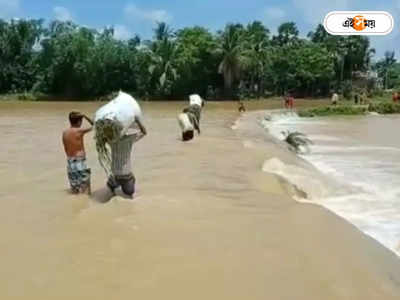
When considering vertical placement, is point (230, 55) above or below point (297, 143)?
above

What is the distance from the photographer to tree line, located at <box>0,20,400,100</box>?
5669 cm

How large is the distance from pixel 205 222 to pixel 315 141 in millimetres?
15617

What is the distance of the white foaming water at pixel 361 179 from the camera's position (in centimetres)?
834

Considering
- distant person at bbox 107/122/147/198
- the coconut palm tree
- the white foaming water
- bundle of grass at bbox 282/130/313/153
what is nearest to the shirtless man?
distant person at bbox 107/122/147/198

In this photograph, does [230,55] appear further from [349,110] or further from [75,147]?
[75,147]

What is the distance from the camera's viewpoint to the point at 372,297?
15.6 feet

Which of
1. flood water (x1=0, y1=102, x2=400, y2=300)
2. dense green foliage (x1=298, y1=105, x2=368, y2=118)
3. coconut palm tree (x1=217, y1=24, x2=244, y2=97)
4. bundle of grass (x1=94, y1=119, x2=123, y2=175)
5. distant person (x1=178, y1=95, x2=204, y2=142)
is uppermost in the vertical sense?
coconut palm tree (x1=217, y1=24, x2=244, y2=97)

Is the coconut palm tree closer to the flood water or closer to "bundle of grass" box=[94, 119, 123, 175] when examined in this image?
the flood water

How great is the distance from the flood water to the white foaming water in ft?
2.33

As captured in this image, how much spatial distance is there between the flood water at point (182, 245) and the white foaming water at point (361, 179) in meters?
0.71

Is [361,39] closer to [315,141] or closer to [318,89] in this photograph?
[318,89]

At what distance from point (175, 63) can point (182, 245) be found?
52070 millimetres

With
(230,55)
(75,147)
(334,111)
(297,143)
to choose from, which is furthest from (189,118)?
(230,55)

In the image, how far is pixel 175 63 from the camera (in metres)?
57.1
